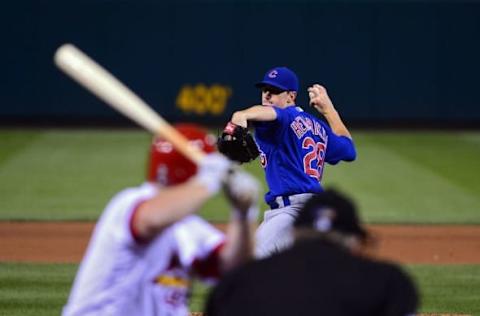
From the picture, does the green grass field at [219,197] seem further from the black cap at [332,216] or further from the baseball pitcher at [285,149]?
the black cap at [332,216]

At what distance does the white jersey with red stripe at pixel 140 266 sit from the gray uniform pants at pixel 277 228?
138 inches

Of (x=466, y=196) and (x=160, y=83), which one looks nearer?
(x=466, y=196)

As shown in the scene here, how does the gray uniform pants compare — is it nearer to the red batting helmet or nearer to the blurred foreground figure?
the blurred foreground figure

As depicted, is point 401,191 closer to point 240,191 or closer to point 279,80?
point 279,80

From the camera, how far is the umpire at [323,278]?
13.6ft

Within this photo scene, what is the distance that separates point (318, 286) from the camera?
4.17 m

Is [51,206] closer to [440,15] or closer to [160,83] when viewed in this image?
[160,83]

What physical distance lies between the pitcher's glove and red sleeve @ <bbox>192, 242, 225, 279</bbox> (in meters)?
3.55

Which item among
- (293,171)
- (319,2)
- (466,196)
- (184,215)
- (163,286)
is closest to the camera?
(184,215)

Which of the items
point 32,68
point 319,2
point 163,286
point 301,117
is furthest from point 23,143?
point 163,286

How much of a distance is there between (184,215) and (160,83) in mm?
23888

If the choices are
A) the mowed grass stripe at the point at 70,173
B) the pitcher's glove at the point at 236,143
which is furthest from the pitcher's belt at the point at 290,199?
the mowed grass stripe at the point at 70,173

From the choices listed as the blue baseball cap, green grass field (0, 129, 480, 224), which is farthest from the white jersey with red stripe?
green grass field (0, 129, 480, 224)

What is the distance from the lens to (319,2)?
27.5m
